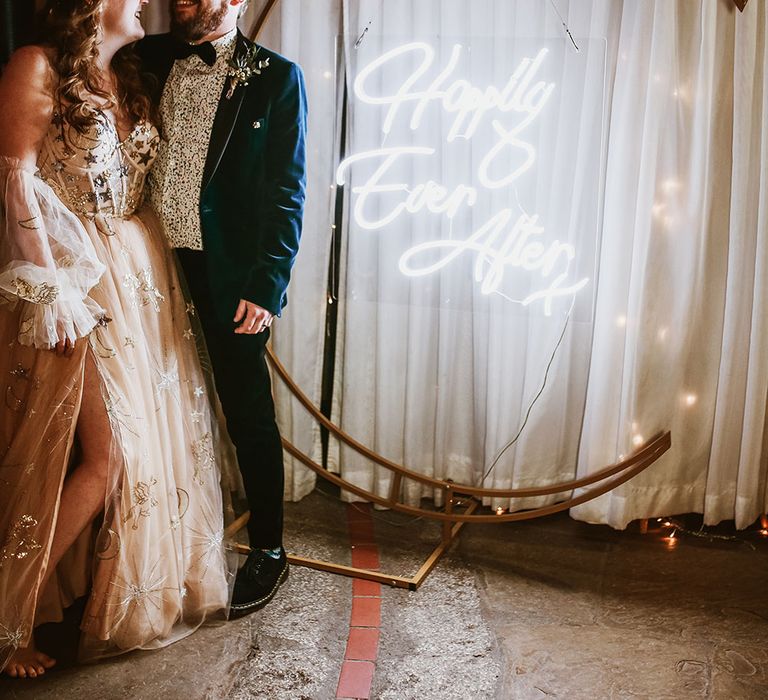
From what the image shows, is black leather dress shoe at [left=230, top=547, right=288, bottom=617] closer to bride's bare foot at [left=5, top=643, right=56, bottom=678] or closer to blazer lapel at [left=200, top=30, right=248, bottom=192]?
bride's bare foot at [left=5, top=643, right=56, bottom=678]

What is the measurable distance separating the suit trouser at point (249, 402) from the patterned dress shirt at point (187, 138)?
11cm

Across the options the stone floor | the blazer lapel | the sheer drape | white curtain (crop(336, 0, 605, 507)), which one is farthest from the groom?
the sheer drape

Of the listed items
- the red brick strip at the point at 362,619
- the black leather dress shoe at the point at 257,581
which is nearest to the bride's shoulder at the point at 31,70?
the black leather dress shoe at the point at 257,581

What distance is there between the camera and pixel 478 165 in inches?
111

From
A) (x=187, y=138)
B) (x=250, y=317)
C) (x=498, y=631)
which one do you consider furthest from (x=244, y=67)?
(x=498, y=631)

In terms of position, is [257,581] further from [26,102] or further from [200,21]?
[200,21]

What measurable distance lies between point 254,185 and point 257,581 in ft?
4.12

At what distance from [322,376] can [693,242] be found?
1.45 metres

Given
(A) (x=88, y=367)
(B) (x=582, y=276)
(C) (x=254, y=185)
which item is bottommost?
(A) (x=88, y=367)

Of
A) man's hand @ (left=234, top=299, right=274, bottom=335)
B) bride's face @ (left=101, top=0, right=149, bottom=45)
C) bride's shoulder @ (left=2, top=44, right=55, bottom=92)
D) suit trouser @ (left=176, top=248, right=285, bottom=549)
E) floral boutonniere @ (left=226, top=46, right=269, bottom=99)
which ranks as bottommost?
suit trouser @ (left=176, top=248, right=285, bottom=549)

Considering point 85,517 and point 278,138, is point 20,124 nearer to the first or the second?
point 278,138

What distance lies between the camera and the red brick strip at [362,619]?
86.1 inches

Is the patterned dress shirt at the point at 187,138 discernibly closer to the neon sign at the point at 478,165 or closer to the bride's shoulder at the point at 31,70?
the bride's shoulder at the point at 31,70

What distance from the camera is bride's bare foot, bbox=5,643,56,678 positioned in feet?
7.11
